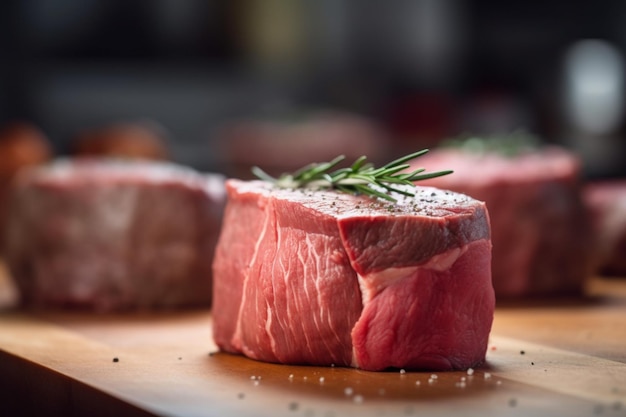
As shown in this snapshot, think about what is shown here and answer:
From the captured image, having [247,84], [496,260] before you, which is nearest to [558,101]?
[247,84]

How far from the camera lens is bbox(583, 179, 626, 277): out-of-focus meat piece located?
5070 millimetres

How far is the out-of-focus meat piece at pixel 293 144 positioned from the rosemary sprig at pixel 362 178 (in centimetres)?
429

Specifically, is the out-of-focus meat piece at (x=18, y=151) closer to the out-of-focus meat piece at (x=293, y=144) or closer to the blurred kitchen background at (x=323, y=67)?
the out-of-focus meat piece at (x=293, y=144)

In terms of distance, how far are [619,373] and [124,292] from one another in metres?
2.23

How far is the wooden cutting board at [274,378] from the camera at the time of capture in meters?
2.56

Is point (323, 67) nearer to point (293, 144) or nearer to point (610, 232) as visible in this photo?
point (293, 144)

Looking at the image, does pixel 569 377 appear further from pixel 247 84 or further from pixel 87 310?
pixel 247 84

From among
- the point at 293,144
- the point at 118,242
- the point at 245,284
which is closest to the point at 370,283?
the point at 245,284

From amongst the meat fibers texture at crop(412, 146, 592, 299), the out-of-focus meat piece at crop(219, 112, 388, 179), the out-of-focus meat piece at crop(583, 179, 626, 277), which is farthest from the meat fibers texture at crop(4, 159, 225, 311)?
the out-of-focus meat piece at crop(219, 112, 388, 179)

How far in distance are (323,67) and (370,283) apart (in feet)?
35.0

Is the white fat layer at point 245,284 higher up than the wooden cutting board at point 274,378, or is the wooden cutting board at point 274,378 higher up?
the white fat layer at point 245,284

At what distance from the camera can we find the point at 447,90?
543 inches

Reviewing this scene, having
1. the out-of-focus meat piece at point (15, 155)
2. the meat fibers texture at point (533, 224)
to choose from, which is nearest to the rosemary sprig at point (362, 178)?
the meat fibers texture at point (533, 224)

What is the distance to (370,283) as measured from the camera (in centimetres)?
295
